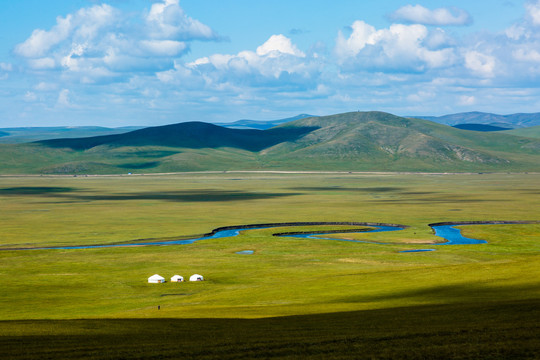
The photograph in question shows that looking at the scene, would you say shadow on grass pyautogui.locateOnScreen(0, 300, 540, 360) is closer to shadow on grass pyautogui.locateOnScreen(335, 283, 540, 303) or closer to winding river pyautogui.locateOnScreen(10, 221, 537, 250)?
shadow on grass pyautogui.locateOnScreen(335, 283, 540, 303)

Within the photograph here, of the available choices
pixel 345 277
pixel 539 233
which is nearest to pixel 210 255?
pixel 345 277

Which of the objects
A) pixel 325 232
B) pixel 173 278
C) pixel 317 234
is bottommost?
pixel 317 234

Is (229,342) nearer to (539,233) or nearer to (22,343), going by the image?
(22,343)

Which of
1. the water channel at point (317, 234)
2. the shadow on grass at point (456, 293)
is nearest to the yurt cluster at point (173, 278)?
the water channel at point (317, 234)

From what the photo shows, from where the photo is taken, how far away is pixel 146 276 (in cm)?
7906

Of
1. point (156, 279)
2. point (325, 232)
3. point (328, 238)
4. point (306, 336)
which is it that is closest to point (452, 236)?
point (328, 238)

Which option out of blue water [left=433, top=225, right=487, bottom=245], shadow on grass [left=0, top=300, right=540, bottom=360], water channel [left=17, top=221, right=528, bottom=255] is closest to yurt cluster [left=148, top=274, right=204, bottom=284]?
water channel [left=17, top=221, right=528, bottom=255]

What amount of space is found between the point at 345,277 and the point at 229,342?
37.9m

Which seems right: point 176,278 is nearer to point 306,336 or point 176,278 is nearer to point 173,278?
point 173,278

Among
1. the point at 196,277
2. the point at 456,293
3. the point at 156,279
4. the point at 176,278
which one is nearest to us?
the point at 456,293

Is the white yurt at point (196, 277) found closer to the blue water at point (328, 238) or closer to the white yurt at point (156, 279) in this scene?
the white yurt at point (156, 279)

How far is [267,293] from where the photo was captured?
5972cm

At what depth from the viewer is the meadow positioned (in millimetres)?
29406

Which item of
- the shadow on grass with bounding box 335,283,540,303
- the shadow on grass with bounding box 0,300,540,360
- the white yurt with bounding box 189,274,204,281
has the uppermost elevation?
the shadow on grass with bounding box 0,300,540,360
